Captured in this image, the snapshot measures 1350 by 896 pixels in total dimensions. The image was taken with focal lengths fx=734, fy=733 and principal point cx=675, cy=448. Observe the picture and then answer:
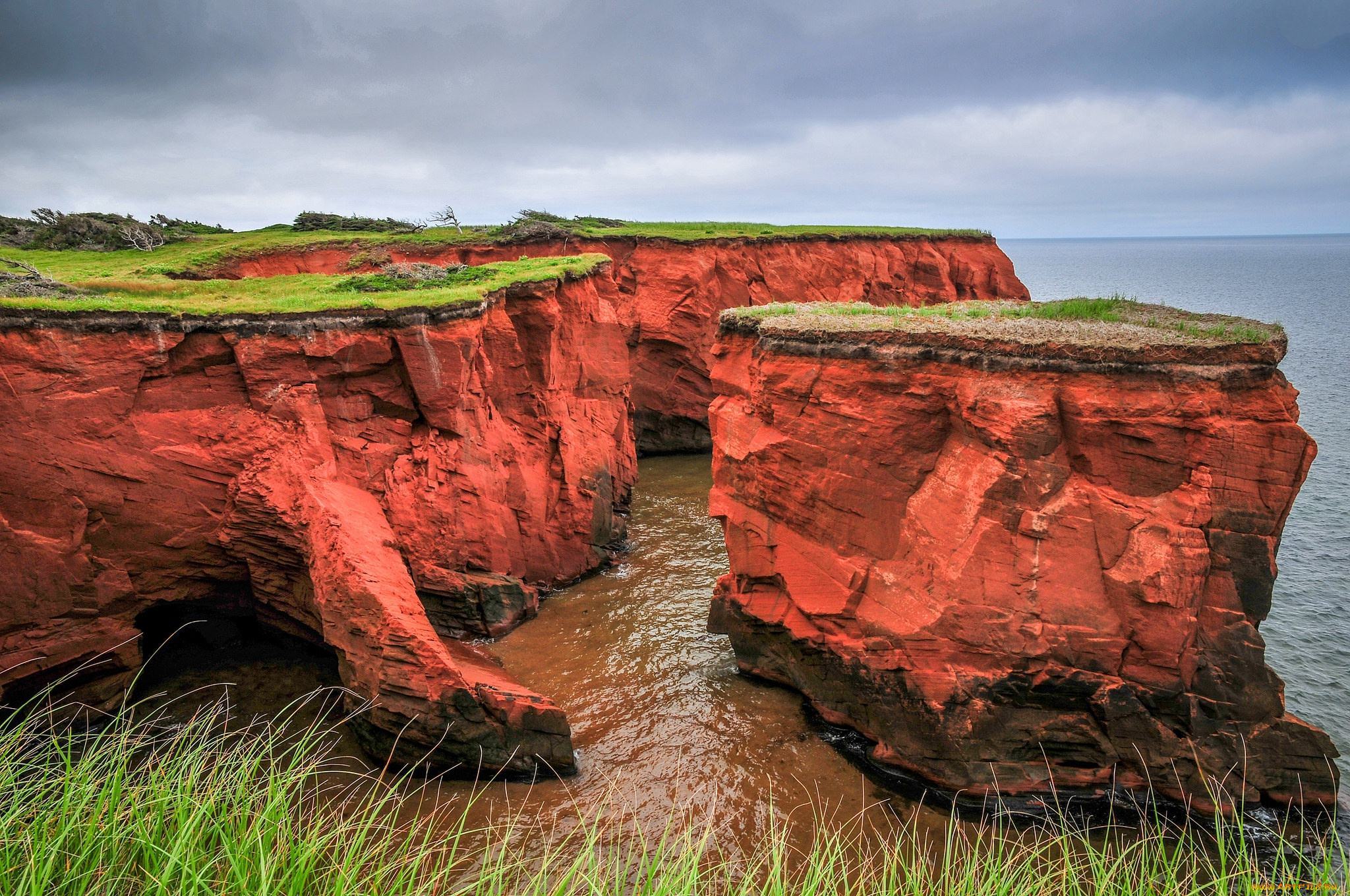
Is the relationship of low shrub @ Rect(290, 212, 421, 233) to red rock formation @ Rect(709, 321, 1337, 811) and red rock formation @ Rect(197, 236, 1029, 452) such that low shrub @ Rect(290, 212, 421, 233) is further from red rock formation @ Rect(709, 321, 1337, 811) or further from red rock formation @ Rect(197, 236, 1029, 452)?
red rock formation @ Rect(709, 321, 1337, 811)

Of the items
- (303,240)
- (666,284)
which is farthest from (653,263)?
(303,240)

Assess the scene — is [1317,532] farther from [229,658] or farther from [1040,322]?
[229,658]

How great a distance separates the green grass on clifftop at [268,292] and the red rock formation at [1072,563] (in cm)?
761

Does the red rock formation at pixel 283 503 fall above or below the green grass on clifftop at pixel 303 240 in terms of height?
below

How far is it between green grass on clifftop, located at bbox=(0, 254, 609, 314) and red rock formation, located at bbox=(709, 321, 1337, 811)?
7614 millimetres

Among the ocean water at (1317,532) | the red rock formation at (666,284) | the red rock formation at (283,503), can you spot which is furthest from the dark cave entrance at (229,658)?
the red rock formation at (666,284)

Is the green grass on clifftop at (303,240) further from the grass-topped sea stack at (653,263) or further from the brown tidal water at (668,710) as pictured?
the brown tidal water at (668,710)

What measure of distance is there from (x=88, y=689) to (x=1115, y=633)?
13.3m

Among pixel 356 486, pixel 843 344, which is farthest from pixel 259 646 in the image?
pixel 843 344

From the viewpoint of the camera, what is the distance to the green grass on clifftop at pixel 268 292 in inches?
415

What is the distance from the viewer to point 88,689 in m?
9.98

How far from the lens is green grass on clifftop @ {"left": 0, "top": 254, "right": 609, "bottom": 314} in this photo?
34.6ft

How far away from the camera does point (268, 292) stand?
45.3 feet

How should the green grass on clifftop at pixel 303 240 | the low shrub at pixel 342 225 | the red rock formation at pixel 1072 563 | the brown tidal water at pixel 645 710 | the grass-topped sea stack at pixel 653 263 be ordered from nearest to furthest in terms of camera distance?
the red rock formation at pixel 1072 563 < the brown tidal water at pixel 645 710 < the green grass on clifftop at pixel 303 240 < the grass-topped sea stack at pixel 653 263 < the low shrub at pixel 342 225
